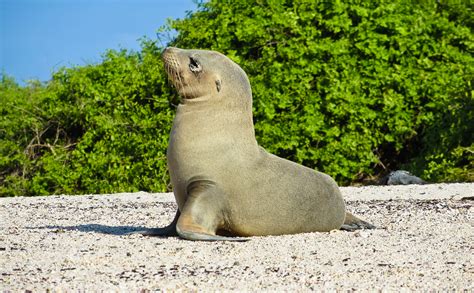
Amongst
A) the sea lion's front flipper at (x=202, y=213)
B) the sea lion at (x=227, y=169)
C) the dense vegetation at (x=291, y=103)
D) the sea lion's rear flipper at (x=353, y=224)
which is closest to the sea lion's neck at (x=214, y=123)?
the sea lion at (x=227, y=169)

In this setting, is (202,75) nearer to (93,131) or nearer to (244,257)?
(244,257)

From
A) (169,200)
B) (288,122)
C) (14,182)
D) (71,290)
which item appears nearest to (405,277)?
(71,290)

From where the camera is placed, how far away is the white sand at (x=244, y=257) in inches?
196

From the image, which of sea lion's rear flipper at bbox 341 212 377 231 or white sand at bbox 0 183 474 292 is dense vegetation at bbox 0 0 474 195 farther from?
sea lion's rear flipper at bbox 341 212 377 231

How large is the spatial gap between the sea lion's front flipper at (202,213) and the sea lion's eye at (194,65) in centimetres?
88

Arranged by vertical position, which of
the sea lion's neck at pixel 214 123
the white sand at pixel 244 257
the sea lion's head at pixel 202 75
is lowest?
the white sand at pixel 244 257

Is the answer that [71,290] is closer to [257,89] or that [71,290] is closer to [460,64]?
[257,89]

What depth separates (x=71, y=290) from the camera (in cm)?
477

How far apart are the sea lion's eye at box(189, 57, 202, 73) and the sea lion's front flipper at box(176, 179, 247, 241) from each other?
34.8 inches

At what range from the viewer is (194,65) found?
691 centimetres

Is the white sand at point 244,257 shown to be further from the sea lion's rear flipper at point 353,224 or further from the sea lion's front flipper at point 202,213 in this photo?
the sea lion's rear flipper at point 353,224

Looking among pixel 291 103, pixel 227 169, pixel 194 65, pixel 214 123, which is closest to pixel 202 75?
pixel 194 65

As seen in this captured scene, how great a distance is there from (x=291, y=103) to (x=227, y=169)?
23.8ft

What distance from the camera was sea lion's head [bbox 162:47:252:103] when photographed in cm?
688
